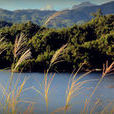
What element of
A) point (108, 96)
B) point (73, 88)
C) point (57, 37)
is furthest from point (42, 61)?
point (73, 88)

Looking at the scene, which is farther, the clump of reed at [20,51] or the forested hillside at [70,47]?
the forested hillside at [70,47]

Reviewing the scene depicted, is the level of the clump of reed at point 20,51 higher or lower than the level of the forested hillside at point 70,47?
higher

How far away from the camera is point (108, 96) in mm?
20922

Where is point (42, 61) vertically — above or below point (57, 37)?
below

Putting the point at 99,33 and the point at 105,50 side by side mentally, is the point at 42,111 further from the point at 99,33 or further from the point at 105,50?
the point at 99,33

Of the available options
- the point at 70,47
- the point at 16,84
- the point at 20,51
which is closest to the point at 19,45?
the point at 20,51

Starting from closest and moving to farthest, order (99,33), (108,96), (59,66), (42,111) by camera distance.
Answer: (42,111)
(108,96)
(59,66)
(99,33)

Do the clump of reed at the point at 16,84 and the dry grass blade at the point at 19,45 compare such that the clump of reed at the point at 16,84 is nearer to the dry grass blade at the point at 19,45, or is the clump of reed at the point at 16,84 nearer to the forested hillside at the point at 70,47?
the dry grass blade at the point at 19,45

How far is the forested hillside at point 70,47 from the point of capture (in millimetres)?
38700

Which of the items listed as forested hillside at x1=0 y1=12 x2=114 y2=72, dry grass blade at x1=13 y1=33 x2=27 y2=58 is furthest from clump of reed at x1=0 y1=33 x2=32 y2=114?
forested hillside at x1=0 y1=12 x2=114 y2=72

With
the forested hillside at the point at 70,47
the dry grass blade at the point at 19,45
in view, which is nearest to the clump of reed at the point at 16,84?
the dry grass blade at the point at 19,45

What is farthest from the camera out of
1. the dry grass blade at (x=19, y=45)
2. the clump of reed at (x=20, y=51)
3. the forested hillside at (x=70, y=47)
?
the forested hillside at (x=70, y=47)

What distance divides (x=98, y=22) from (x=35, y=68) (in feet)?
48.9

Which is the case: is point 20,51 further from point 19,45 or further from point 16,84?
point 16,84
